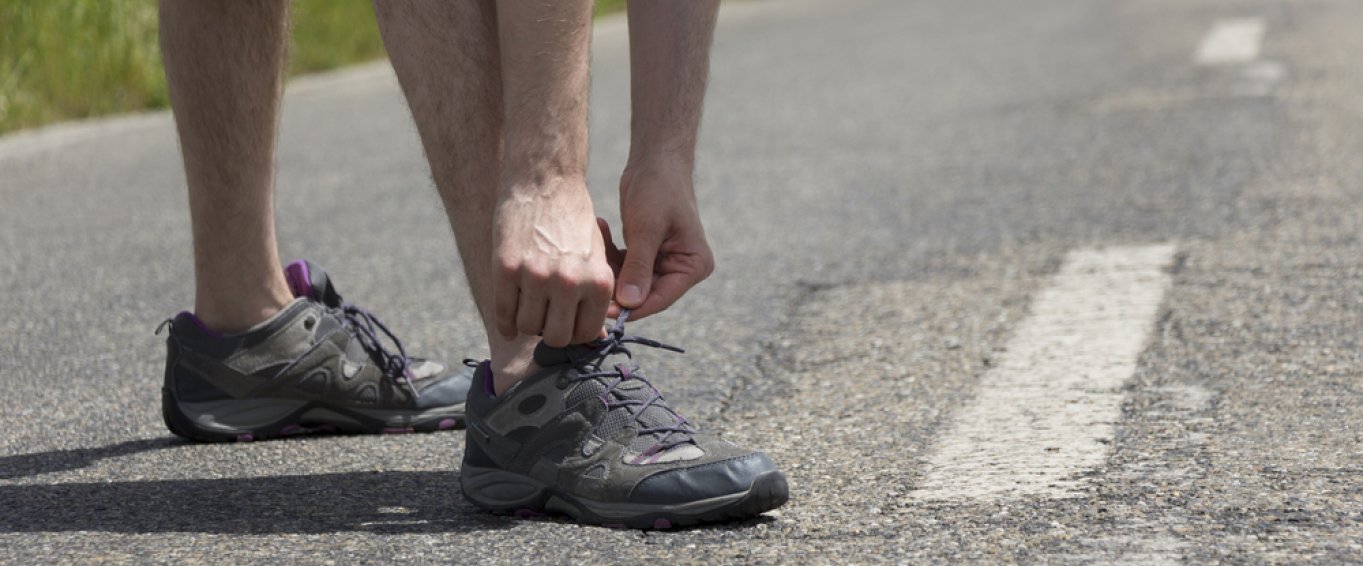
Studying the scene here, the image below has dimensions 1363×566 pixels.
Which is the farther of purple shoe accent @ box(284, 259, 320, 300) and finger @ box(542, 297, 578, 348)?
purple shoe accent @ box(284, 259, 320, 300)

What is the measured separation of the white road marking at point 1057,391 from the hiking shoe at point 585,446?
0.27 metres

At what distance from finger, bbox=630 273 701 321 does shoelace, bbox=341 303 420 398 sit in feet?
1.80

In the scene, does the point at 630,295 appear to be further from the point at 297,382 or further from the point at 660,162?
the point at 297,382

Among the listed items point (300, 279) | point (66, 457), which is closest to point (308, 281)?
point (300, 279)

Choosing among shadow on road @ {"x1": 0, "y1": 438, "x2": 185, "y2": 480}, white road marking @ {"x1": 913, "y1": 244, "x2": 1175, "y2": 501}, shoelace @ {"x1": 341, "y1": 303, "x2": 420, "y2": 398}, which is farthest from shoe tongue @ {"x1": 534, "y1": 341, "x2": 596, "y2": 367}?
shadow on road @ {"x1": 0, "y1": 438, "x2": 185, "y2": 480}

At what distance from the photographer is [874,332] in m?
2.81

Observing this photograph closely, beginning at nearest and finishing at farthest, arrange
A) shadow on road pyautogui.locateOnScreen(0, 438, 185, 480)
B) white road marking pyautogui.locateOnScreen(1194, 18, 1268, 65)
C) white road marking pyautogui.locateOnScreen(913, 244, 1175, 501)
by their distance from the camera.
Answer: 1. white road marking pyautogui.locateOnScreen(913, 244, 1175, 501)
2. shadow on road pyautogui.locateOnScreen(0, 438, 185, 480)
3. white road marking pyautogui.locateOnScreen(1194, 18, 1268, 65)

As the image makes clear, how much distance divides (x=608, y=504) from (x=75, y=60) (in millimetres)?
5186

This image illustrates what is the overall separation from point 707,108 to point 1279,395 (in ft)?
14.6

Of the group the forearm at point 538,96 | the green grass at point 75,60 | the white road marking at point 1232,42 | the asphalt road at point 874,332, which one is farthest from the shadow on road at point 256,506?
the white road marking at point 1232,42

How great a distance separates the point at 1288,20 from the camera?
30.2ft

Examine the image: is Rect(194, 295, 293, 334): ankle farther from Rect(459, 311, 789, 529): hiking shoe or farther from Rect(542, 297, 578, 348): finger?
Rect(542, 297, 578, 348): finger

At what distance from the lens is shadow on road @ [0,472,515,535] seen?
1833 millimetres

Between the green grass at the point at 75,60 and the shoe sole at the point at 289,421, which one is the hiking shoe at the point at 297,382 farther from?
the green grass at the point at 75,60
